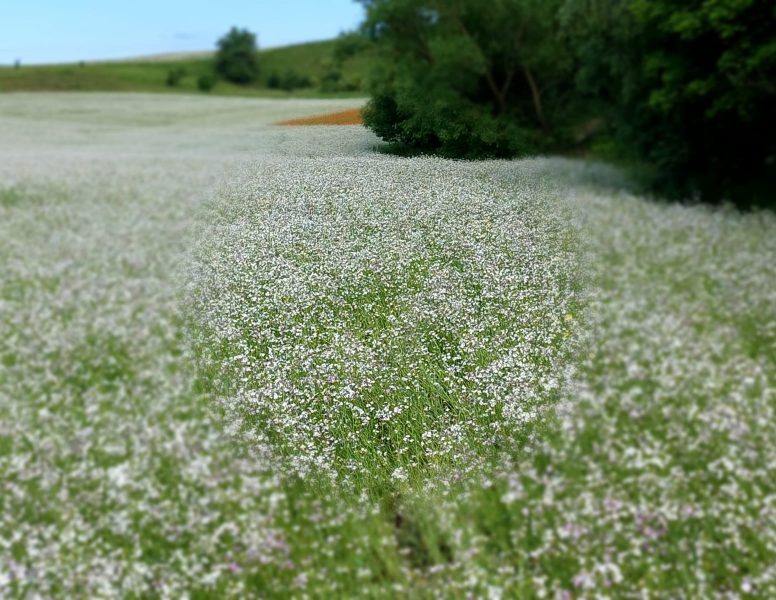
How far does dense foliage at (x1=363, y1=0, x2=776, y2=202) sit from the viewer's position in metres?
5.82

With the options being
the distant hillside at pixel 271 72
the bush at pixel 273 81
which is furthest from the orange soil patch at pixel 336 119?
the bush at pixel 273 81

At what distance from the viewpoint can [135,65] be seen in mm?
6113

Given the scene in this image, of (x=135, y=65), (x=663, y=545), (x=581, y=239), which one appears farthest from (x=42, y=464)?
(x=581, y=239)

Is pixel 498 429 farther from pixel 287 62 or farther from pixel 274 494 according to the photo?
pixel 287 62

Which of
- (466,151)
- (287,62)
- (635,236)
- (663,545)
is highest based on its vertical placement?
(287,62)

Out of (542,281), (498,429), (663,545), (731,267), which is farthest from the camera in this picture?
(731,267)

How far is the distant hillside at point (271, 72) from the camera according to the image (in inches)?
220

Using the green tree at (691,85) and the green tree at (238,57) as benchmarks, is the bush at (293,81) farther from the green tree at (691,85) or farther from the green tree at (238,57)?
the green tree at (691,85)

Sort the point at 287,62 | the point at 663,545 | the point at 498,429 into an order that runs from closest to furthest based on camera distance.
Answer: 1. the point at 663,545
2. the point at 287,62
3. the point at 498,429

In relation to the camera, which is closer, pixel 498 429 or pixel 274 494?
pixel 274 494

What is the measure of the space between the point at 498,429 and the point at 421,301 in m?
1.56

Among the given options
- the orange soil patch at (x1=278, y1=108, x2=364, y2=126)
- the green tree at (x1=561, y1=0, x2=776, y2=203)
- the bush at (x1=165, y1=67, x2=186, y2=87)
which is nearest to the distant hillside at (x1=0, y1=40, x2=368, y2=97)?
the bush at (x1=165, y1=67, x2=186, y2=87)

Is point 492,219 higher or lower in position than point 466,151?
lower

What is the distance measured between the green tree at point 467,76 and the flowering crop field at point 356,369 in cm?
36
